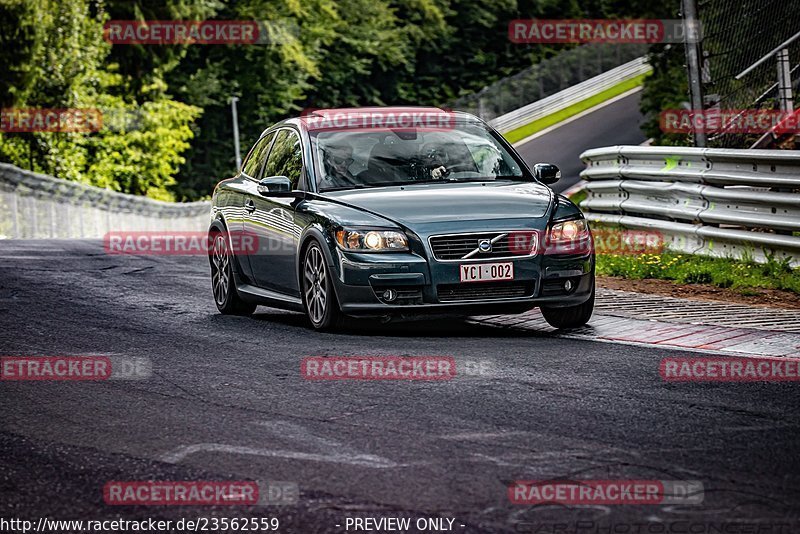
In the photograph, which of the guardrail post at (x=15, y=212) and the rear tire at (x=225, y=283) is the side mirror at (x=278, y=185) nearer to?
the rear tire at (x=225, y=283)

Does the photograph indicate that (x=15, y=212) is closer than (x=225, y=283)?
No

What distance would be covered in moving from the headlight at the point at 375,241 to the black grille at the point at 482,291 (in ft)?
1.36

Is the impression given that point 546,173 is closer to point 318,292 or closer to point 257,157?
point 318,292

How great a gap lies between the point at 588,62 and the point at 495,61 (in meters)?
17.0

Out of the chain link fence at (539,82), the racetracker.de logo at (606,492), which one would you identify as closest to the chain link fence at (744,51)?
the racetracker.de logo at (606,492)

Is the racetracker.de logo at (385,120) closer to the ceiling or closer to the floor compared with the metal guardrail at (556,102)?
closer to the floor

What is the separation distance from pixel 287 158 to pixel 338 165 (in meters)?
0.79

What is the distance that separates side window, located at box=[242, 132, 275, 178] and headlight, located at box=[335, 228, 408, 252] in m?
2.68

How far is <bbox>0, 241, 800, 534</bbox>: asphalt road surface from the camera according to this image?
5238mm

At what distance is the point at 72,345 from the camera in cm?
1000

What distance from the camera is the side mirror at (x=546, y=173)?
1099 cm

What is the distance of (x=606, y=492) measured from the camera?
5.30 meters

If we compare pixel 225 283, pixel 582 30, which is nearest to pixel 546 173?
pixel 225 283

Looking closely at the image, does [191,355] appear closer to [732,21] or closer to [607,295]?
[607,295]
